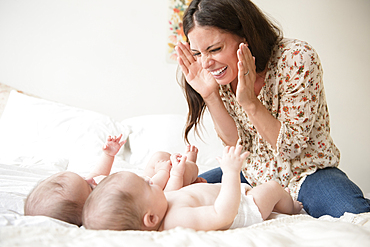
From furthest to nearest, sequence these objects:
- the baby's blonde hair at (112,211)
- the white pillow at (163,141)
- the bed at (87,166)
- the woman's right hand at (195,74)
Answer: the white pillow at (163,141) < the woman's right hand at (195,74) < the baby's blonde hair at (112,211) < the bed at (87,166)

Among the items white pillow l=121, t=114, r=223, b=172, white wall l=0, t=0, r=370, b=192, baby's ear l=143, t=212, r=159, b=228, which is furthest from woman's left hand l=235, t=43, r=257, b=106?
white wall l=0, t=0, r=370, b=192

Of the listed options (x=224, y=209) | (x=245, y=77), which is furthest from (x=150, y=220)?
(x=245, y=77)

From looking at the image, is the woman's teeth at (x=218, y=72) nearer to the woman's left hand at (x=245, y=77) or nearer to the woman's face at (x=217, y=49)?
the woman's face at (x=217, y=49)

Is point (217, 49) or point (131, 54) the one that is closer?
point (217, 49)

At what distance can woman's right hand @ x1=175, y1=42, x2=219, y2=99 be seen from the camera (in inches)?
51.8

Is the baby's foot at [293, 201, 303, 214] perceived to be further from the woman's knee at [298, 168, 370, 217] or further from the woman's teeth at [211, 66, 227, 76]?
the woman's teeth at [211, 66, 227, 76]

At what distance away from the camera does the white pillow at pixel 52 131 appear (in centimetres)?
179

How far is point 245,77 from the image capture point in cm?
109

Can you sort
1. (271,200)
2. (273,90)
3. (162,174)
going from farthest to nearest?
(273,90) → (162,174) → (271,200)

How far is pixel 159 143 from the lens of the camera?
79.5 inches

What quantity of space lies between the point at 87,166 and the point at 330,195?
1.20 metres

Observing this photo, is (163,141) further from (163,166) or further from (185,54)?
(163,166)

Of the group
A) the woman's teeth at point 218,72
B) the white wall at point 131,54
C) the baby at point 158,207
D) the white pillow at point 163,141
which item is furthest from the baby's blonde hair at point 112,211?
the white wall at point 131,54

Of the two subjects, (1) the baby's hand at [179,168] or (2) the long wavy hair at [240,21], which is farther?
(2) the long wavy hair at [240,21]
